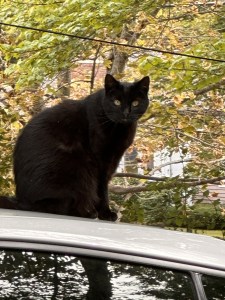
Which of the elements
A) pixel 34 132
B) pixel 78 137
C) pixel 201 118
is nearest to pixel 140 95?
pixel 78 137

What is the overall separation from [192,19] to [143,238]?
6663mm

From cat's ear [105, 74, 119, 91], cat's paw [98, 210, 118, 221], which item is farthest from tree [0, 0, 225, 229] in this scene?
cat's paw [98, 210, 118, 221]

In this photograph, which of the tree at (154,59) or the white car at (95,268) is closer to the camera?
the white car at (95,268)

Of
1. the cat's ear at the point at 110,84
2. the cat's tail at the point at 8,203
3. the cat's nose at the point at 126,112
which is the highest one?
the cat's ear at the point at 110,84

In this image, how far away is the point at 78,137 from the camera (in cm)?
534

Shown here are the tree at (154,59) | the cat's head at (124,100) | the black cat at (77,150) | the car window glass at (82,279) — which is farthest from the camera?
the tree at (154,59)

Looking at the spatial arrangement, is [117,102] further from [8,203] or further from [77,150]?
[8,203]

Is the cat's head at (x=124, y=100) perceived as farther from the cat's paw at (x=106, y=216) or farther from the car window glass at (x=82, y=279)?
the car window glass at (x=82, y=279)

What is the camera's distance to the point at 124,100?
230 inches

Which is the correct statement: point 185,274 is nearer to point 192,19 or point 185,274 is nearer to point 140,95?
point 140,95

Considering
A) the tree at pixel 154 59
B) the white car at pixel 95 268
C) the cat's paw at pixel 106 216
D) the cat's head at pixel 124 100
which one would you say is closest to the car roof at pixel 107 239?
the white car at pixel 95 268

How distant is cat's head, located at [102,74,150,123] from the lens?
569 cm

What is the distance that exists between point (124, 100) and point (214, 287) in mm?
3578

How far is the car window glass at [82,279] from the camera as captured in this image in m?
2.30
